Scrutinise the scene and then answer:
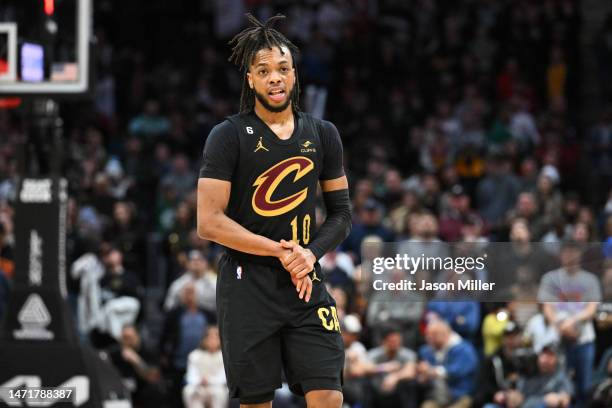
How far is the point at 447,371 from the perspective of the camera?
1207 centimetres

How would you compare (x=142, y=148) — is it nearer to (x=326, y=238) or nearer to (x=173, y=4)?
(x=173, y=4)

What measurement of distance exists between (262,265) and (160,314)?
32.6 feet

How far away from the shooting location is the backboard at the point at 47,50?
376 inches

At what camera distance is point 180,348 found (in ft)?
43.9

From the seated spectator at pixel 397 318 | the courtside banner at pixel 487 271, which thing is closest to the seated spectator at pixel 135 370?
the seated spectator at pixel 397 318

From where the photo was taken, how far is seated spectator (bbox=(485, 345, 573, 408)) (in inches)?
456

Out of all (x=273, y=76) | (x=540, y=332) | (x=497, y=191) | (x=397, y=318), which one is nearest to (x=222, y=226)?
(x=273, y=76)

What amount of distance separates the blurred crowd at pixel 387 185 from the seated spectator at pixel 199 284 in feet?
0.08

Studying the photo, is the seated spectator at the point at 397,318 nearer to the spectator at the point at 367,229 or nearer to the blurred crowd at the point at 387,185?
the blurred crowd at the point at 387,185

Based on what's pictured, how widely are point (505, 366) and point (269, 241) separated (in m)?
6.64

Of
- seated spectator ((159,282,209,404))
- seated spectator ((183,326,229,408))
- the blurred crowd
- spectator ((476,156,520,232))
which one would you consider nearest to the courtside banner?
the blurred crowd

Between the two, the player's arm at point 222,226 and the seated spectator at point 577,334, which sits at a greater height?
the player's arm at point 222,226

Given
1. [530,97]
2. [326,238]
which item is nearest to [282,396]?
[326,238]

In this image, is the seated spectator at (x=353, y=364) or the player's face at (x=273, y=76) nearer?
the player's face at (x=273, y=76)
